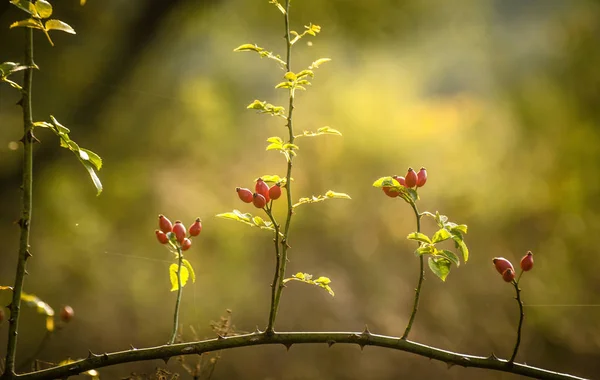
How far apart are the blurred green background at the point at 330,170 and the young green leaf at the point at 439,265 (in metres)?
0.87

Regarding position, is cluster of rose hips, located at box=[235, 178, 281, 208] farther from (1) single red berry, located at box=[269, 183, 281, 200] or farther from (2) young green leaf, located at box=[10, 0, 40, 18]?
(2) young green leaf, located at box=[10, 0, 40, 18]

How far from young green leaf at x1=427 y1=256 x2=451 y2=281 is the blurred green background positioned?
34.3 inches

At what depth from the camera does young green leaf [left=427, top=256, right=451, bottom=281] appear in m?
0.56

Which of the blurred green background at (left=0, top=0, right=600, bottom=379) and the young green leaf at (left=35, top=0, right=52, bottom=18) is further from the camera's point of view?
the blurred green background at (left=0, top=0, right=600, bottom=379)

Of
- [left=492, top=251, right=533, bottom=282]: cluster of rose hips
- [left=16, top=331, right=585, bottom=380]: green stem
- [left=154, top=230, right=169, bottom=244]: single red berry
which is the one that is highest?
[left=492, top=251, right=533, bottom=282]: cluster of rose hips

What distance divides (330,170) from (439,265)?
96 cm

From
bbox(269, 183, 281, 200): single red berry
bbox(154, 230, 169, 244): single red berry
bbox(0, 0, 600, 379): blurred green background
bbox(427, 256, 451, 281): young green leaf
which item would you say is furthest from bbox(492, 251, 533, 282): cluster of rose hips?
bbox(0, 0, 600, 379): blurred green background

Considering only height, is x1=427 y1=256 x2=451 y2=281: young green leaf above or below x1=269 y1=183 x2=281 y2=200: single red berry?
below

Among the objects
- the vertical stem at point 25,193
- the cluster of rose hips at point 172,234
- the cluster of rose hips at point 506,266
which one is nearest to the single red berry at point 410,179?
the cluster of rose hips at point 506,266

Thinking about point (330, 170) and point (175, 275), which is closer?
point (175, 275)

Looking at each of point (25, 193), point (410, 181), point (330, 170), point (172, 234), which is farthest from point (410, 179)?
point (330, 170)

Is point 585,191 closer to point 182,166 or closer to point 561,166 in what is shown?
point 561,166

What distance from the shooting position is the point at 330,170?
4.99ft

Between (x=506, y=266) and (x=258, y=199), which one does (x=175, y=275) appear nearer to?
(x=258, y=199)
